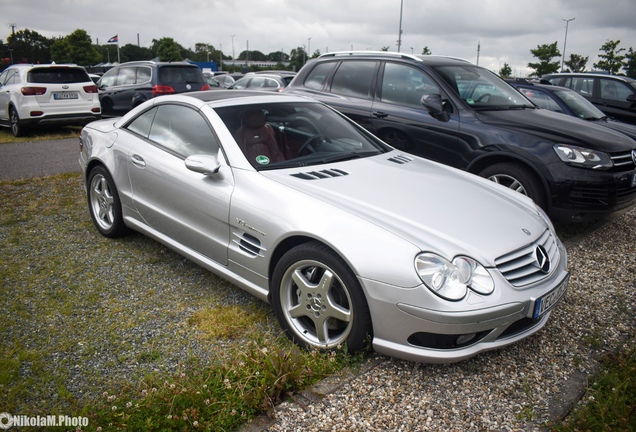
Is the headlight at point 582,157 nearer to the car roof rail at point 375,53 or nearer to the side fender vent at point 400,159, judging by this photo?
the side fender vent at point 400,159

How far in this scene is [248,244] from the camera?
339 cm

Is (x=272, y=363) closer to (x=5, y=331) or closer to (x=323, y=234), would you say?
(x=323, y=234)

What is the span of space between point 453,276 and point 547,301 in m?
0.67

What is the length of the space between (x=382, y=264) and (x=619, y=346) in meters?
1.76

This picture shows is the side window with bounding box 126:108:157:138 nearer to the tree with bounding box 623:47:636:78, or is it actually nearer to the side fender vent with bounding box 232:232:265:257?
the side fender vent with bounding box 232:232:265:257

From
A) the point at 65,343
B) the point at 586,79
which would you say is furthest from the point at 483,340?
the point at 586,79

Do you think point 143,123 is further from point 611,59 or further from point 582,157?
point 611,59

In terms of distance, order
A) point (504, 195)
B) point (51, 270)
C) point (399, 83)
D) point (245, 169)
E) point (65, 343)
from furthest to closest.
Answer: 1. point (399, 83)
2. point (51, 270)
3. point (504, 195)
4. point (245, 169)
5. point (65, 343)

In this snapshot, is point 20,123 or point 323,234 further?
point 20,123

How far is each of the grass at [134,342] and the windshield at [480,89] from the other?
3498mm

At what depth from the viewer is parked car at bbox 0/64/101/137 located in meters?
11.2

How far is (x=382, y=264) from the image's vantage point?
2.73m

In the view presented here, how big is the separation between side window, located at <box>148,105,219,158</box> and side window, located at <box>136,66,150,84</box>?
8.42 meters

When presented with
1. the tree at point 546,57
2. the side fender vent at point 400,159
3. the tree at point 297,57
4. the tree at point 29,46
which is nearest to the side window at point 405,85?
the side fender vent at point 400,159
